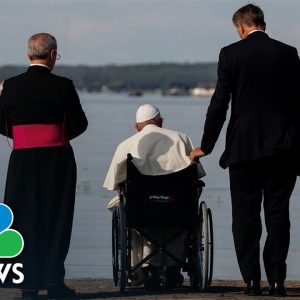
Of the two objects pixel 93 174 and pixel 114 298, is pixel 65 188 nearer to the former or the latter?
pixel 114 298

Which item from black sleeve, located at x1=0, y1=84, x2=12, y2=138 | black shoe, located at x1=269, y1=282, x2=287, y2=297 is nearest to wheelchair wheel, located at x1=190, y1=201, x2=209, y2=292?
black shoe, located at x1=269, y1=282, x2=287, y2=297

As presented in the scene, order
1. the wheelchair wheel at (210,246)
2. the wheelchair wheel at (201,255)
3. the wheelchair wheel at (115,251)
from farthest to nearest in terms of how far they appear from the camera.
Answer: the wheelchair wheel at (115,251) → the wheelchair wheel at (210,246) → the wheelchair wheel at (201,255)

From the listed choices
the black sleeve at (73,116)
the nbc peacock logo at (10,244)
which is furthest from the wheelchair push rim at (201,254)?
the nbc peacock logo at (10,244)

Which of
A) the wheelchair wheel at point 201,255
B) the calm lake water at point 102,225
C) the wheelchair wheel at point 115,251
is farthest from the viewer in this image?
the calm lake water at point 102,225

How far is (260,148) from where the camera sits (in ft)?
27.9

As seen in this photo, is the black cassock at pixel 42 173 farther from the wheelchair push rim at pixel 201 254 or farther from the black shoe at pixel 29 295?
the wheelchair push rim at pixel 201 254

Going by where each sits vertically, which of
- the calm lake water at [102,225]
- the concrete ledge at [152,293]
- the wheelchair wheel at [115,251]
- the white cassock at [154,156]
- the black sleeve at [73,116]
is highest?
the black sleeve at [73,116]

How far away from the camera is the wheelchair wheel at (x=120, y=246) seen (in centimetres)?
858

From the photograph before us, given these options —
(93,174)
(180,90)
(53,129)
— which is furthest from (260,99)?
(180,90)

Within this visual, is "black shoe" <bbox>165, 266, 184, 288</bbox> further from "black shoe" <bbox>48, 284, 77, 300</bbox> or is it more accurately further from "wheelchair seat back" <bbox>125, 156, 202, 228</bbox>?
"black shoe" <bbox>48, 284, 77, 300</bbox>

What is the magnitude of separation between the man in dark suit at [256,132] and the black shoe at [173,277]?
0.55 metres

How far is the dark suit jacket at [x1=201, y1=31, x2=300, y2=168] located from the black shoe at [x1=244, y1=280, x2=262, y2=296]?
27.7 inches

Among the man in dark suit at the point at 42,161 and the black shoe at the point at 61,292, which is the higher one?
the man in dark suit at the point at 42,161

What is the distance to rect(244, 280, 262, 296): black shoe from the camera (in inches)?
335
